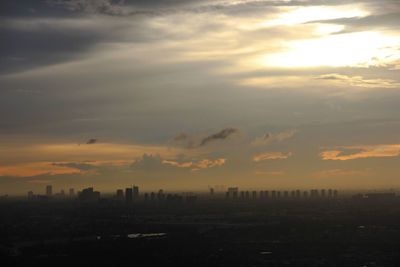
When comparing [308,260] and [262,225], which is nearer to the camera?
[308,260]

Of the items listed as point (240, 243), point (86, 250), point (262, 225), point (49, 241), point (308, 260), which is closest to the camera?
point (308, 260)

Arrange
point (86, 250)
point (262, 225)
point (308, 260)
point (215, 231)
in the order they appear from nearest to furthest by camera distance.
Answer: point (308, 260), point (86, 250), point (215, 231), point (262, 225)

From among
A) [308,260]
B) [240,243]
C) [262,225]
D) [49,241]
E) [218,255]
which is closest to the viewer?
[308,260]

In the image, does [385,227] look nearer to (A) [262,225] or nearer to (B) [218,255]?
(A) [262,225]

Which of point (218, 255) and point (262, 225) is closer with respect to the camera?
point (218, 255)

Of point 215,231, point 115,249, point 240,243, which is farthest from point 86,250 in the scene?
point 215,231

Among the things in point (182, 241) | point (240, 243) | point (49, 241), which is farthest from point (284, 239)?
point (49, 241)

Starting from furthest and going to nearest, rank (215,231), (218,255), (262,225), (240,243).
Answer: (262,225)
(215,231)
(240,243)
(218,255)

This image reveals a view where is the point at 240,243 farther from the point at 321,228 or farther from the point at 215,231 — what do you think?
the point at 321,228
